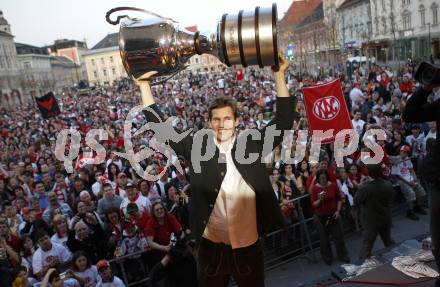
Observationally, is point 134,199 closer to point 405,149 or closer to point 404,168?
point 404,168

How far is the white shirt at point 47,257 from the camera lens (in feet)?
16.6

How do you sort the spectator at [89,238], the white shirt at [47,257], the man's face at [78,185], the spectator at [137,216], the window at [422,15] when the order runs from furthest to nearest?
1. the window at [422,15]
2. the man's face at [78,185]
3. the spectator at [137,216]
4. the spectator at [89,238]
5. the white shirt at [47,257]

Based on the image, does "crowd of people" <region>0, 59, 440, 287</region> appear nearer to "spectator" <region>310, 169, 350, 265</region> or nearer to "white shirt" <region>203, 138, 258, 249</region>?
"spectator" <region>310, 169, 350, 265</region>

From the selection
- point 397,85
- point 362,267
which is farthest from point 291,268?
point 397,85

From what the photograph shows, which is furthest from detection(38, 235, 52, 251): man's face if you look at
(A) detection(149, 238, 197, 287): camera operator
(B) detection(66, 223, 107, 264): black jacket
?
(A) detection(149, 238, 197, 287): camera operator

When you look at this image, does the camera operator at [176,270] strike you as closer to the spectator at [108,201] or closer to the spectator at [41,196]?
the spectator at [108,201]

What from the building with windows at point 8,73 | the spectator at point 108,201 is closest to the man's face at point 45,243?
the spectator at point 108,201

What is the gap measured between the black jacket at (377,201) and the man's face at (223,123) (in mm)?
3586

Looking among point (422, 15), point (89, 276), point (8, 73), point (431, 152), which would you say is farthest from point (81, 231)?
point (8, 73)

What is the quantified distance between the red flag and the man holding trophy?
5.28 m

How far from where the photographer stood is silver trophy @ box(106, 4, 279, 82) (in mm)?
2348

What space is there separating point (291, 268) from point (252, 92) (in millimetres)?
16248

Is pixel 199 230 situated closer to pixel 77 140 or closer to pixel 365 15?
pixel 77 140

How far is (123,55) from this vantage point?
2508 millimetres
